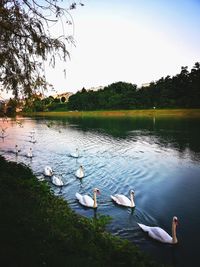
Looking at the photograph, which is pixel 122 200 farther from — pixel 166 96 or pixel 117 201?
pixel 166 96

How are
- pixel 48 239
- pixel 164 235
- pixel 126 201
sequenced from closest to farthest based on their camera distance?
1. pixel 48 239
2. pixel 164 235
3. pixel 126 201

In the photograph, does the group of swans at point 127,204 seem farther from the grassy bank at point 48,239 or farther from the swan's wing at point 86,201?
the grassy bank at point 48,239

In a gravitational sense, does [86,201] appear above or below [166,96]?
below

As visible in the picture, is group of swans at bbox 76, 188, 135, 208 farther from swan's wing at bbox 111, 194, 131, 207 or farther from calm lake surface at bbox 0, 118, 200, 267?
calm lake surface at bbox 0, 118, 200, 267

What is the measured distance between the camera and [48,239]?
7.78 meters

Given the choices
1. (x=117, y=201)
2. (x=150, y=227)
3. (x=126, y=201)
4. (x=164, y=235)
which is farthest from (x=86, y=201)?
(x=164, y=235)

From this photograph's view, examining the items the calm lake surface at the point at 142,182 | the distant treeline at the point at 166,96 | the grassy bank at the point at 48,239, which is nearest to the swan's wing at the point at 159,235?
the calm lake surface at the point at 142,182

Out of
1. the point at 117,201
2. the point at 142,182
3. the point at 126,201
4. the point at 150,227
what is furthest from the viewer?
the point at 142,182

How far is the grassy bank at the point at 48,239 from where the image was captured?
260 inches

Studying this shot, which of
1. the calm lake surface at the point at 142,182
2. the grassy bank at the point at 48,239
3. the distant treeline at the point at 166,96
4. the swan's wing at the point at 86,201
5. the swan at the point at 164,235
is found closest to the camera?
the grassy bank at the point at 48,239

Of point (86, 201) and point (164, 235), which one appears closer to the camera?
point (164, 235)

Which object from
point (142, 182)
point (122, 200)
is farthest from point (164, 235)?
point (142, 182)

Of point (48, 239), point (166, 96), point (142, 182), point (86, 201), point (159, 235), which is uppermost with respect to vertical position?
point (166, 96)

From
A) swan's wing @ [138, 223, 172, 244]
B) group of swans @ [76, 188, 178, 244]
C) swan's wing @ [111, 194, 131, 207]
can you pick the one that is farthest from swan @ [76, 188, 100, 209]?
swan's wing @ [138, 223, 172, 244]
